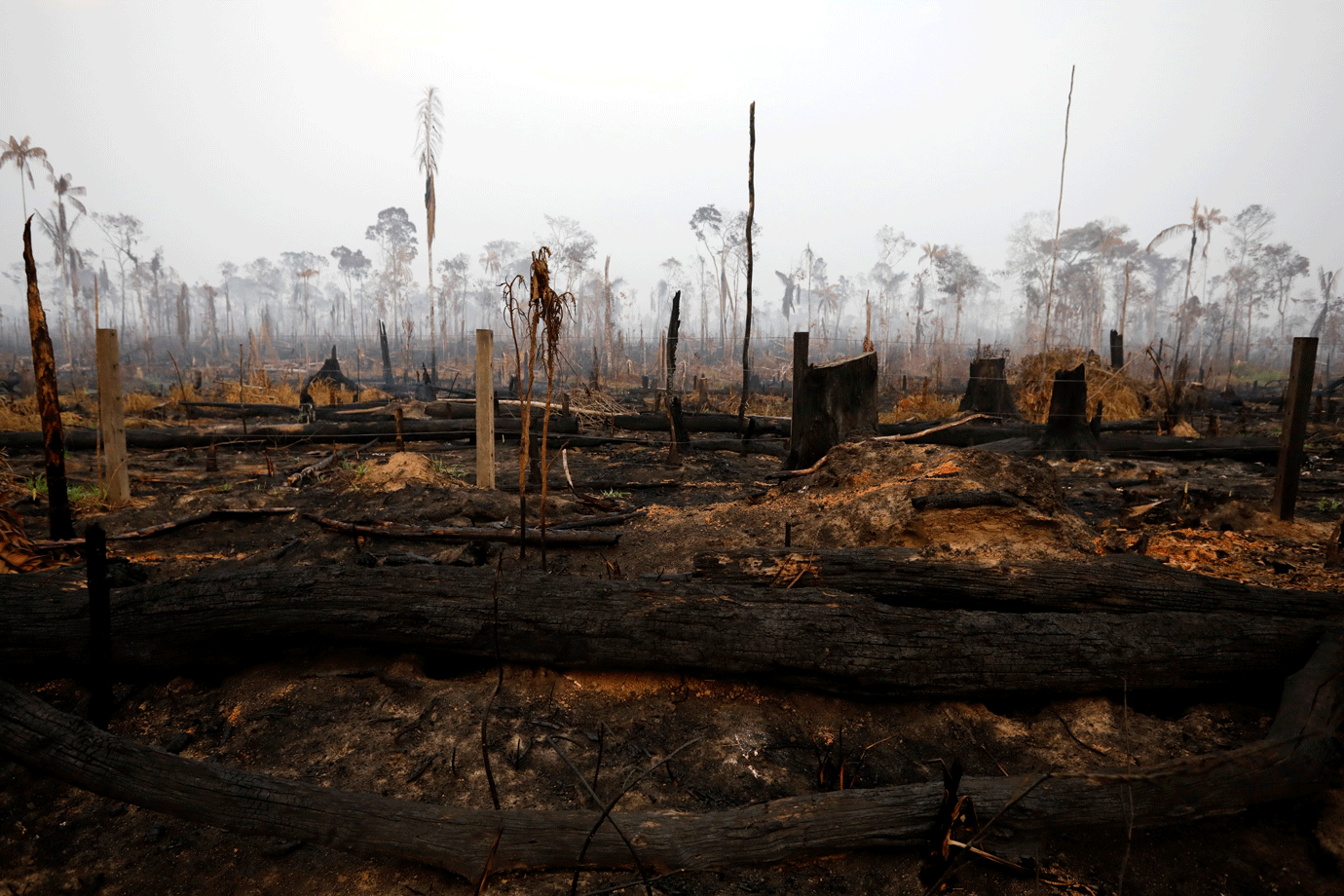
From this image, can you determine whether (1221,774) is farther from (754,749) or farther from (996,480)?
(996,480)

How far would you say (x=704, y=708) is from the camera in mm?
2678

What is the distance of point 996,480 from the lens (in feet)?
14.6

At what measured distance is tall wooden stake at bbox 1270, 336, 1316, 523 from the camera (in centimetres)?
464

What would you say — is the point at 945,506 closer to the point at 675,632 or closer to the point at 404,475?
the point at 675,632

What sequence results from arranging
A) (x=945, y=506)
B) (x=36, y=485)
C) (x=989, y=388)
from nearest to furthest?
(x=945, y=506), (x=36, y=485), (x=989, y=388)

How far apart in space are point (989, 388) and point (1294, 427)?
21.4ft

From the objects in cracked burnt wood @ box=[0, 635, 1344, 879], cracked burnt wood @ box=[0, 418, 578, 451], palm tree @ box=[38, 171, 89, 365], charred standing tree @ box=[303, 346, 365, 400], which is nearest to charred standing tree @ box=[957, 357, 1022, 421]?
cracked burnt wood @ box=[0, 418, 578, 451]

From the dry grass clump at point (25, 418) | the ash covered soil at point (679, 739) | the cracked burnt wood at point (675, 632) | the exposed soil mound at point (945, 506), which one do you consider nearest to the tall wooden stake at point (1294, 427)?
the ash covered soil at point (679, 739)

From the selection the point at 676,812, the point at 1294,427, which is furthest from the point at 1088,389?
the point at 676,812

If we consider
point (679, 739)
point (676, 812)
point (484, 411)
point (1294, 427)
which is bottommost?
point (679, 739)

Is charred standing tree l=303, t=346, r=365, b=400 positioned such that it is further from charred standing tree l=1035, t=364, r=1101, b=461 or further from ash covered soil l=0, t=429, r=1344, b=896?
charred standing tree l=1035, t=364, r=1101, b=461

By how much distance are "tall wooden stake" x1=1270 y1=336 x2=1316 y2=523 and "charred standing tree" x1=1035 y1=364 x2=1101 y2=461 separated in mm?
3182

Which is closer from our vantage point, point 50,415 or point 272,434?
point 50,415

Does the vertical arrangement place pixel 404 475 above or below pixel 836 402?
below
